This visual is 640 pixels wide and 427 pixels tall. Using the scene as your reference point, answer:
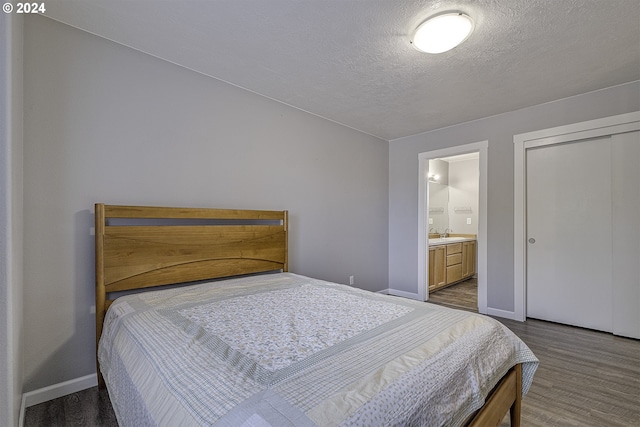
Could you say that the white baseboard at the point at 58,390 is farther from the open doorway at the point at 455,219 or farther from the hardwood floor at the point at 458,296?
the open doorway at the point at 455,219

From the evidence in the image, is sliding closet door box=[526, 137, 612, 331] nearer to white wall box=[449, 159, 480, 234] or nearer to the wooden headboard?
white wall box=[449, 159, 480, 234]

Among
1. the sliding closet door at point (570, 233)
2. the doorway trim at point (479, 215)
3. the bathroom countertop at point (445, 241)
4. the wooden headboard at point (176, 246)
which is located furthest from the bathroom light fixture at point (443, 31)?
the bathroom countertop at point (445, 241)

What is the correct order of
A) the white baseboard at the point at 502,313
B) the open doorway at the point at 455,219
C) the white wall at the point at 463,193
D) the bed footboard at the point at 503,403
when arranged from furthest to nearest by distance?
the white wall at the point at 463,193
the open doorway at the point at 455,219
the white baseboard at the point at 502,313
the bed footboard at the point at 503,403

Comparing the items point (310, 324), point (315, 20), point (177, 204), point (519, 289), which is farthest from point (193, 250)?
point (519, 289)

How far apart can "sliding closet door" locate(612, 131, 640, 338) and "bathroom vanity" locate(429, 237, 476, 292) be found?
195cm

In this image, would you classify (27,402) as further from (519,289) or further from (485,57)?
(519,289)

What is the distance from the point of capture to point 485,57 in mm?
2199

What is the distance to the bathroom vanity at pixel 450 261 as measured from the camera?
173 inches

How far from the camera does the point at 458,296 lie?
434 cm

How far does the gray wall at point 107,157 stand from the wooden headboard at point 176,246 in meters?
0.16

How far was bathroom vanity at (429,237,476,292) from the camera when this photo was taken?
4.40 m

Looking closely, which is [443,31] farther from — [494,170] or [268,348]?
[494,170]

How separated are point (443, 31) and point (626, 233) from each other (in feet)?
8.70


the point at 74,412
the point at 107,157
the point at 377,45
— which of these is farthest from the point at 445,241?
the point at 74,412
